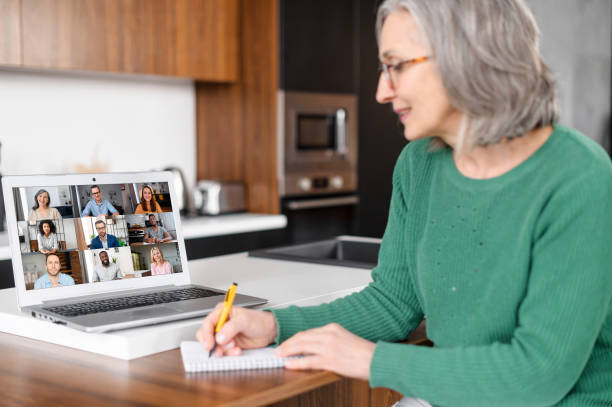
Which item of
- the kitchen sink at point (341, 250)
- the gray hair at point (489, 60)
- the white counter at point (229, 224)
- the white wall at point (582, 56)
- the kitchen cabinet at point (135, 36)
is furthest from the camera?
the white wall at point (582, 56)

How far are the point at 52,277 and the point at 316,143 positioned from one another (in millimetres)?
2644

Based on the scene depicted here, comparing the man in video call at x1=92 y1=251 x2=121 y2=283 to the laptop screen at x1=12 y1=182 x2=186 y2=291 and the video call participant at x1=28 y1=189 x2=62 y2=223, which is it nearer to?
the laptop screen at x1=12 y1=182 x2=186 y2=291

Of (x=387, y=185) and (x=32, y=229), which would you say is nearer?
(x=32, y=229)

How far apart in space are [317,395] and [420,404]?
33cm

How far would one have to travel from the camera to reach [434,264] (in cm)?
122

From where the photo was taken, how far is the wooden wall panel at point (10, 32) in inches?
113

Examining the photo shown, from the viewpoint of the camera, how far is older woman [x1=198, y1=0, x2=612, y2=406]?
104 centimetres

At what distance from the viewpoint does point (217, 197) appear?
12.1 feet

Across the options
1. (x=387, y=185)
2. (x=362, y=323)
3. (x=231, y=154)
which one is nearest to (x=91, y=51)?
(x=231, y=154)

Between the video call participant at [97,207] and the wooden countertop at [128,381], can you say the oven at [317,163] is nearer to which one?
the video call participant at [97,207]

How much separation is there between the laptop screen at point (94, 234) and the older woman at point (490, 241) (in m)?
0.32

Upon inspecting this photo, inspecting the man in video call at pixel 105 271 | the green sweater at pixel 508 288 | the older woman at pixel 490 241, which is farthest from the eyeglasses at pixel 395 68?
the man in video call at pixel 105 271

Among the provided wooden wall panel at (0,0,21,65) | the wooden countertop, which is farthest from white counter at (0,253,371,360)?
wooden wall panel at (0,0,21,65)

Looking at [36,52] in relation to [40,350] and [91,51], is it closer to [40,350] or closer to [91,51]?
[91,51]
